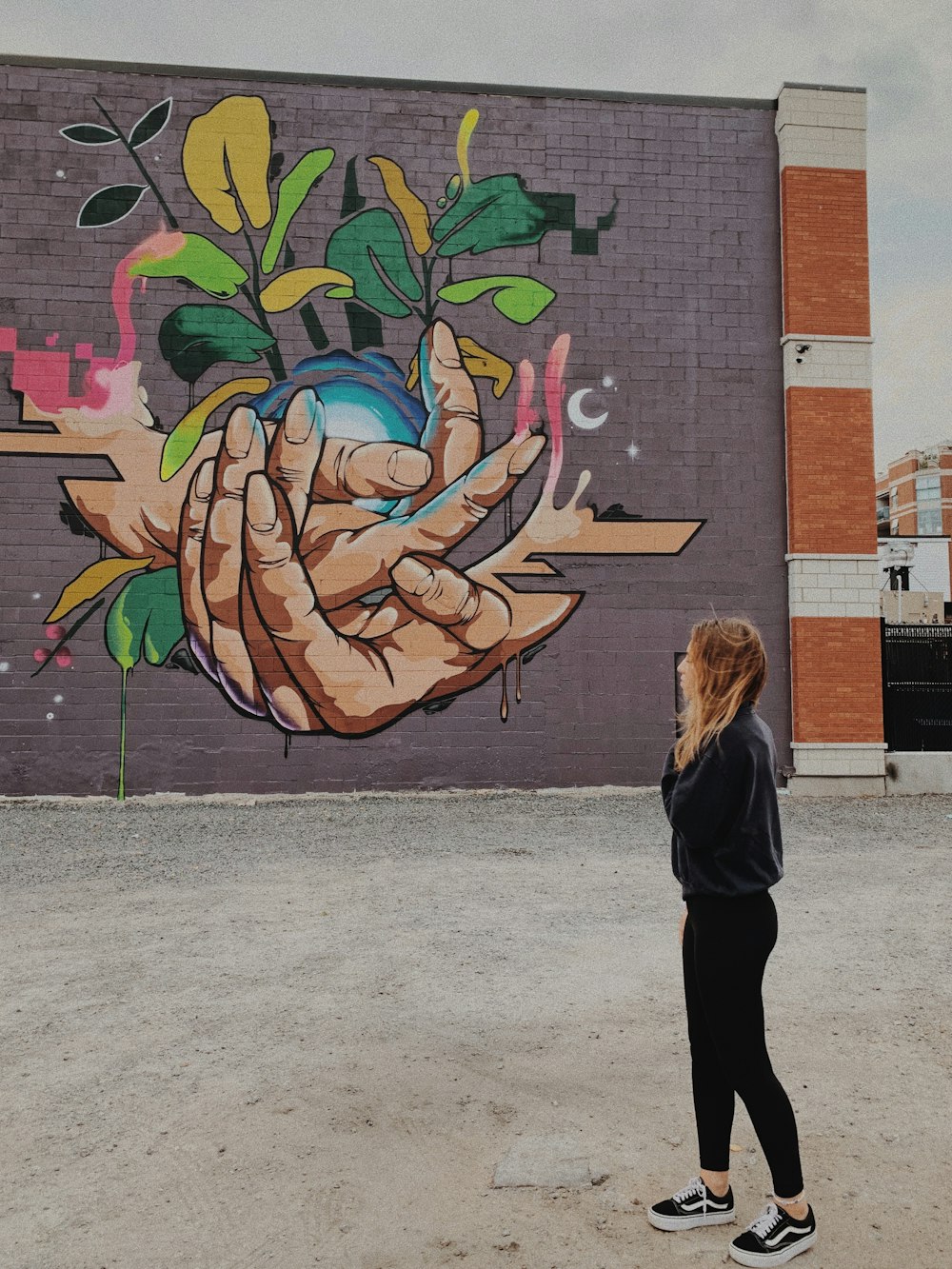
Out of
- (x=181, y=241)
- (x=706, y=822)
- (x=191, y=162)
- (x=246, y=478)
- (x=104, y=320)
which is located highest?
(x=191, y=162)

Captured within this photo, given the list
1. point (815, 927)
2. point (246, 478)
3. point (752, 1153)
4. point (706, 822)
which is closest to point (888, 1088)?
point (752, 1153)

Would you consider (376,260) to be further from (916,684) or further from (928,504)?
(928,504)

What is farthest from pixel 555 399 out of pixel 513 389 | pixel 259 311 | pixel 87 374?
pixel 87 374

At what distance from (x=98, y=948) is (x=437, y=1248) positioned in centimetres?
326

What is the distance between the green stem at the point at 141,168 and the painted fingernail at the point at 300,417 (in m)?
2.37

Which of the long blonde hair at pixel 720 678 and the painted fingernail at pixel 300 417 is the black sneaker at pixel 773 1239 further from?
the painted fingernail at pixel 300 417

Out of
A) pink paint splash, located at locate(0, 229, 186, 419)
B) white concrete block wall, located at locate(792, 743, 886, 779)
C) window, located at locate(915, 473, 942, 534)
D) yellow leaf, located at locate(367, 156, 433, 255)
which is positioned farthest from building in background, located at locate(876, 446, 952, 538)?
pink paint splash, located at locate(0, 229, 186, 419)

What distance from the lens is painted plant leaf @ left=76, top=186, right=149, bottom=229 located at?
35.2ft

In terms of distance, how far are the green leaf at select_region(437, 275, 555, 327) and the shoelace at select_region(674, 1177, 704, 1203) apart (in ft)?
32.2

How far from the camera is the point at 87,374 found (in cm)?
1058

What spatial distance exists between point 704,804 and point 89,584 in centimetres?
923

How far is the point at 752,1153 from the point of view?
118 inches

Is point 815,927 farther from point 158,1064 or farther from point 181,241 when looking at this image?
point 181,241

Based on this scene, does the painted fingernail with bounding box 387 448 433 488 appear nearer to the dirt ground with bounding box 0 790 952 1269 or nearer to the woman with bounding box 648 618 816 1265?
the dirt ground with bounding box 0 790 952 1269
